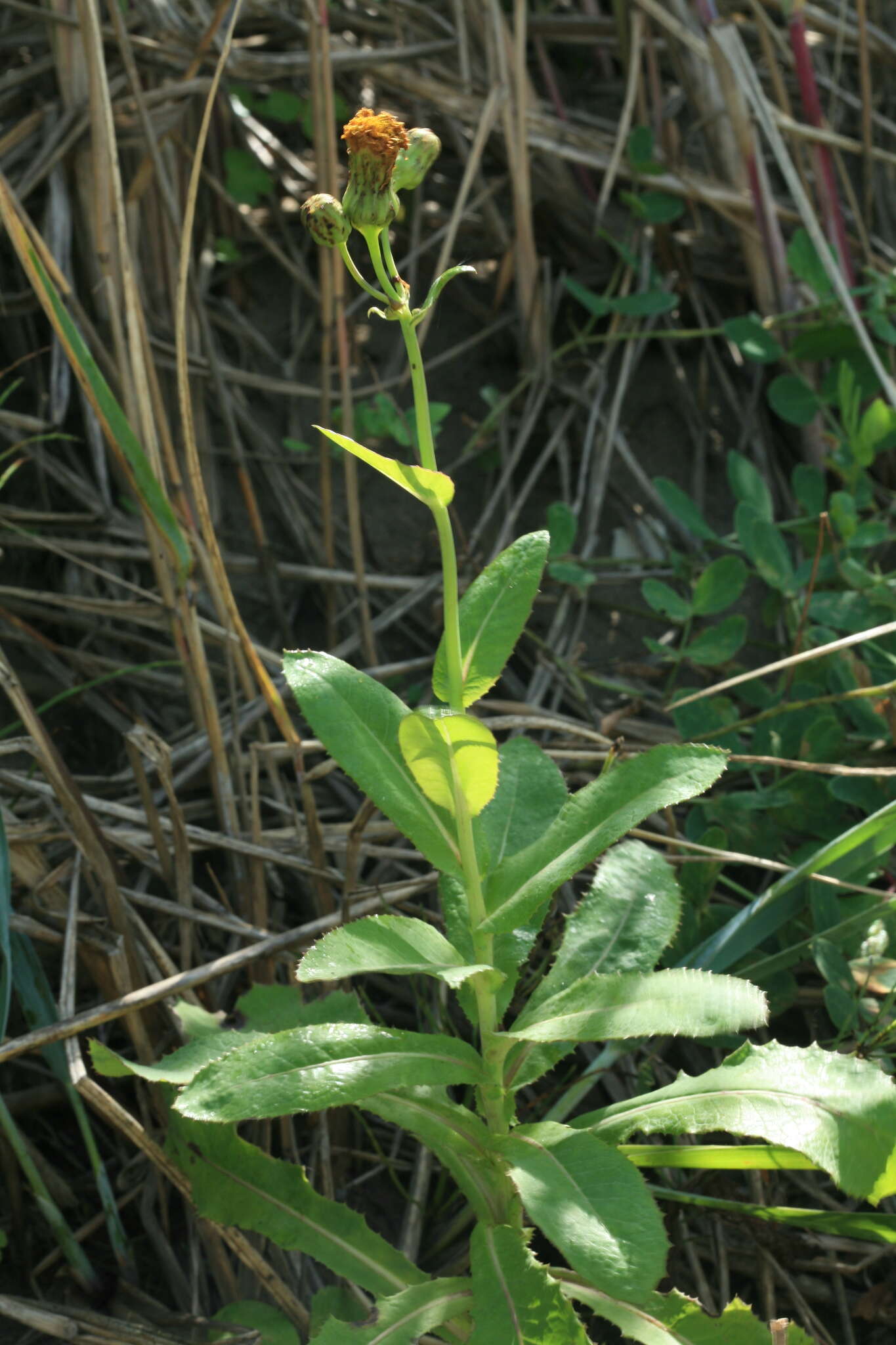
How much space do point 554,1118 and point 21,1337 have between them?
30.4 inches

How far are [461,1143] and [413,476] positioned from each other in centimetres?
83

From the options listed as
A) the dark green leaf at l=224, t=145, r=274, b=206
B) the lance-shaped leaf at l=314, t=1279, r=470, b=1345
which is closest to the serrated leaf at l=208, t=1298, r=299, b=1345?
the lance-shaped leaf at l=314, t=1279, r=470, b=1345

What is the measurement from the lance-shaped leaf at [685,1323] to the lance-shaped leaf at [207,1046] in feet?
1.52

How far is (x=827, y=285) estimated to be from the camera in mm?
2607

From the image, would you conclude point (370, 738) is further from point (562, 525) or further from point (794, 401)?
point (794, 401)

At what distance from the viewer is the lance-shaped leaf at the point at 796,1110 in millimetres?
1202

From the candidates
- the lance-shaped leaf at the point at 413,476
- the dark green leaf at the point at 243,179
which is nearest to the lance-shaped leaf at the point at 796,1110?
the lance-shaped leaf at the point at 413,476

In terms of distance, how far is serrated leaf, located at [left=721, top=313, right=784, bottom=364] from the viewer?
8.68 ft

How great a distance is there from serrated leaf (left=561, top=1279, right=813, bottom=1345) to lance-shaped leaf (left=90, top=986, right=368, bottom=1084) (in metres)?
0.46

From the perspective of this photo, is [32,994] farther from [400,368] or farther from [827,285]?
[827,285]

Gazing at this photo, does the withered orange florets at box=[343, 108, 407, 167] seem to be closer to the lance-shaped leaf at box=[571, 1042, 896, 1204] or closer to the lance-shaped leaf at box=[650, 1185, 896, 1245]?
the lance-shaped leaf at box=[571, 1042, 896, 1204]

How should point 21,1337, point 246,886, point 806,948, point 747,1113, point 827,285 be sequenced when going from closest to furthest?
point 747,1113, point 21,1337, point 806,948, point 246,886, point 827,285

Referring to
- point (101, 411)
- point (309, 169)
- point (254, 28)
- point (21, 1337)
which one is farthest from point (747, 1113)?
point (254, 28)

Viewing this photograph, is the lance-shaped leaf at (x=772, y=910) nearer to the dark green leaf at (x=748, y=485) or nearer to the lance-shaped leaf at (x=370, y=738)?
the lance-shaped leaf at (x=370, y=738)
